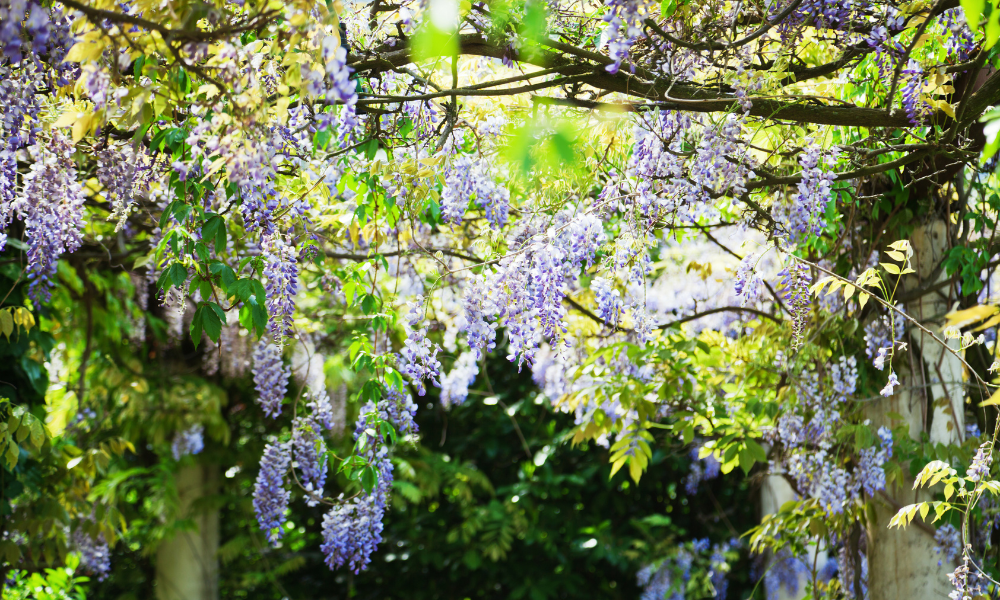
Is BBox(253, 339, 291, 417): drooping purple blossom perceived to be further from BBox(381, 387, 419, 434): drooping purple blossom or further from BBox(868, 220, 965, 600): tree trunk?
BBox(868, 220, 965, 600): tree trunk

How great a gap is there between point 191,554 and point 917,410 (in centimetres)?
465

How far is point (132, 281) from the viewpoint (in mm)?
4418

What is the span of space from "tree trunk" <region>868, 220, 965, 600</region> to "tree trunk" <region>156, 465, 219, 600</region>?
4.16 m

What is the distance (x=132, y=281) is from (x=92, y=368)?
719 mm

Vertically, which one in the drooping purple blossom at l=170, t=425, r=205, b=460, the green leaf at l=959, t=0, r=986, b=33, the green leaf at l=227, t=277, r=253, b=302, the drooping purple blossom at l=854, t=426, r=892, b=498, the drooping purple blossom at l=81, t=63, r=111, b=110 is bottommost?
the drooping purple blossom at l=854, t=426, r=892, b=498

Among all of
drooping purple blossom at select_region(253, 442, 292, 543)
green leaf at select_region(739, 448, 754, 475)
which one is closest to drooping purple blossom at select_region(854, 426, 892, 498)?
green leaf at select_region(739, 448, 754, 475)

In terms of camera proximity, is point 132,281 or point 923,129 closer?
point 923,129

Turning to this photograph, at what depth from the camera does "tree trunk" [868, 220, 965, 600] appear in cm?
265

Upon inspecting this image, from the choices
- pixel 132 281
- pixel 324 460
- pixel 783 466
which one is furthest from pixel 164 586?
pixel 783 466

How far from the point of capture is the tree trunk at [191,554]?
207 inches

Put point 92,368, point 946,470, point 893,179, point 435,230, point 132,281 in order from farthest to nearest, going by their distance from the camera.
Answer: point 92,368 < point 132,281 < point 435,230 < point 893,179 < point 946,470

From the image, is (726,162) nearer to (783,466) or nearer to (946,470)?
(946,470)

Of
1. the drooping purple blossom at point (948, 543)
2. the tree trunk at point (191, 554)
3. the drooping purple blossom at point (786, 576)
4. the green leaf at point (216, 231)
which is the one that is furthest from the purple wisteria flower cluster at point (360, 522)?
the tree trunk at point (191, 554)

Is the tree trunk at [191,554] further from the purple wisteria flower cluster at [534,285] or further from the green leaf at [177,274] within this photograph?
the purple wisteria flower cluster at [534,285]
